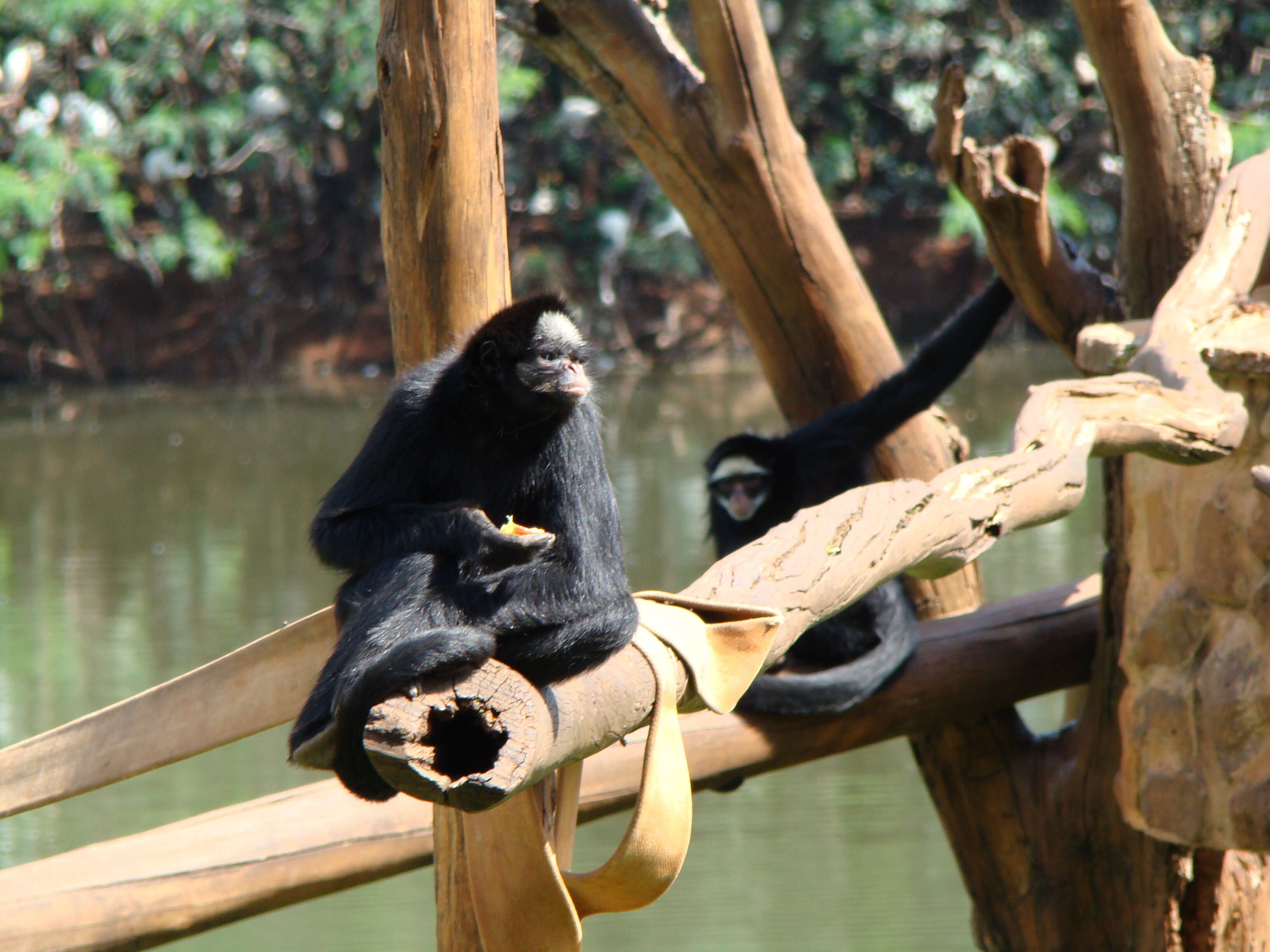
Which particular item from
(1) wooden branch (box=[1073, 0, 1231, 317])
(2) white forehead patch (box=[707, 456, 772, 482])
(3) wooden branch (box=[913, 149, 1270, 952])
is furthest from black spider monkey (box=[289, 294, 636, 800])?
(2) white forehead patch (box=[707, 456, 772, 482])

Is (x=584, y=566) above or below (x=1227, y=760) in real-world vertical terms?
above

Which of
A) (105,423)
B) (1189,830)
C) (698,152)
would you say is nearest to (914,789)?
(1189,830)

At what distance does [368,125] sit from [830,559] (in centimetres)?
1305

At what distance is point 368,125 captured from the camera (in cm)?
1390

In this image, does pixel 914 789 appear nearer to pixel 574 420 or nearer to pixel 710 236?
pixel 710 236

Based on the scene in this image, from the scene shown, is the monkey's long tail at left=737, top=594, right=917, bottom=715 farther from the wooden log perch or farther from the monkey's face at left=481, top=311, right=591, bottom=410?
the monkey's face at left=481, top=311, right=591, bottom=410

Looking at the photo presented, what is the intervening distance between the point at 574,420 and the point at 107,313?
1329 centimetres

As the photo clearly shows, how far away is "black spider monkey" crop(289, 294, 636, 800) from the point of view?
1.61 metres

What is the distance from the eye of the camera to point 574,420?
1.92 meters

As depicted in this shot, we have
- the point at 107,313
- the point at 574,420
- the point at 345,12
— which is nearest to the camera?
the point at 574,420

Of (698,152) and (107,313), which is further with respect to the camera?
(107,313)

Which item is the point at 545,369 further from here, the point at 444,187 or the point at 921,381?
the point at 921,381

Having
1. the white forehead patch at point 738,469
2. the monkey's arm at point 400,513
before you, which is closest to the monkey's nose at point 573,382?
the monkey's arm at point 400,513

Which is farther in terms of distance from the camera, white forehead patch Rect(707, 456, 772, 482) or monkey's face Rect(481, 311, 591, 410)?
white forehead patch Rect(707, 456, 772, 482)
